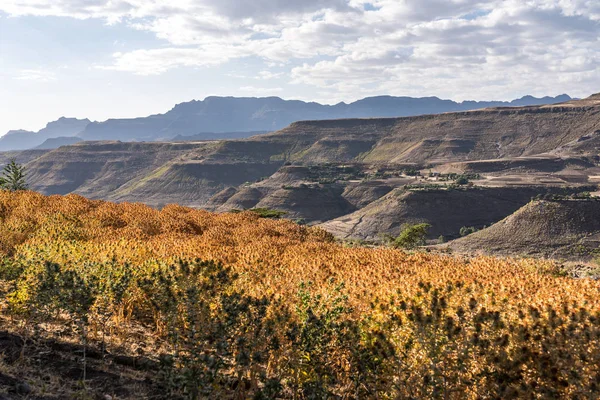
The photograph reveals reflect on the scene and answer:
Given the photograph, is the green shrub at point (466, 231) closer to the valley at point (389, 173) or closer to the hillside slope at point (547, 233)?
the valley at point (389, 173)

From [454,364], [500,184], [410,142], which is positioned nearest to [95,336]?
[454,364]

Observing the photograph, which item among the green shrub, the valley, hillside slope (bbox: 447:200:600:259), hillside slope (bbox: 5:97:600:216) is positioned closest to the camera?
hillside slope (bbox: 447:200:600:259)

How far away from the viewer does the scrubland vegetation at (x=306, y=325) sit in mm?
4938

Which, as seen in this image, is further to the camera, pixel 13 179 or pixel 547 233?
pixel 547 233

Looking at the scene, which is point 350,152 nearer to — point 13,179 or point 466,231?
point 466,231

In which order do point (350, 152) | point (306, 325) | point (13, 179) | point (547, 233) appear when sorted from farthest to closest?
1. point (350, 152)
2. point (547, 233)
3. point (13, 179)
4. point (306, 325)

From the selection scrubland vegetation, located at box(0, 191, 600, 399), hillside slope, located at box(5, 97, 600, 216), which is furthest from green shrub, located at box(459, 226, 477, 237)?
scrubland vegetation, located at box(0, 191, 600, 399)

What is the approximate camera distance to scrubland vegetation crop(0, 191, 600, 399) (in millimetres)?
4938

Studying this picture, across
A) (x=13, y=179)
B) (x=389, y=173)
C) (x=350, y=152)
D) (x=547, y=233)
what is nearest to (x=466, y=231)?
(x=547, y=233)

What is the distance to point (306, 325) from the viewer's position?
5848mm

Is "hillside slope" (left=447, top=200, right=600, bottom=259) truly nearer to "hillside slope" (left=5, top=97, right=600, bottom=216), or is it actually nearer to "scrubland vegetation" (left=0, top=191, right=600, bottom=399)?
"scrubland vegetation" (left=0, top=191, right=600, bottom=399)

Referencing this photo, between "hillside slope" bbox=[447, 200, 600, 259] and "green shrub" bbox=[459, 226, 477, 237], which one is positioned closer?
"hillside slope" bbox=[447, 200, 600, 259]

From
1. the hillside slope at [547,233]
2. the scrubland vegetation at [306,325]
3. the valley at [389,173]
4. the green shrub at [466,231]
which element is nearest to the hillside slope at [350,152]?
the valley at [389,173]

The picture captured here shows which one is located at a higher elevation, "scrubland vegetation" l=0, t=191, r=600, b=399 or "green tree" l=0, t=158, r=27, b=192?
"green tree" l=0, t=158, r=27, b=192
